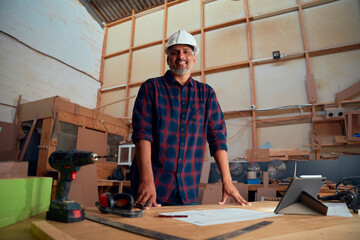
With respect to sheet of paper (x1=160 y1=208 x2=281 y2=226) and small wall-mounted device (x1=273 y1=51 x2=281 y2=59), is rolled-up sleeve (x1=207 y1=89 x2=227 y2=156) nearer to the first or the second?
sheet of paper (x1=160 y1=208 x2=281 y2=226)

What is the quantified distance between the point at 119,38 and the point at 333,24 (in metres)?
5.42

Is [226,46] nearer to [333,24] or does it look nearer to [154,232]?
[333,24]

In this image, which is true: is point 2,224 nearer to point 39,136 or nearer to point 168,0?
point 39,136

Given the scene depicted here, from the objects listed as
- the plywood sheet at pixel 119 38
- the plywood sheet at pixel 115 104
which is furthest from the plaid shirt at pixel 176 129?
the plywood sheet at pixel 119 38

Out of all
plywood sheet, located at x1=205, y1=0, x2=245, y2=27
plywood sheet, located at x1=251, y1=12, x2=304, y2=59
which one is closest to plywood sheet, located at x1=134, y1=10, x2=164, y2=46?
plywood sheet, located at x1=205, y1=0, x2=245, y2=27

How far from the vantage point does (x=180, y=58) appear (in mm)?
1540

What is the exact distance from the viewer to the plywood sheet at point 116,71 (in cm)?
663

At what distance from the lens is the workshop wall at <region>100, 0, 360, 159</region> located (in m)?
4.45

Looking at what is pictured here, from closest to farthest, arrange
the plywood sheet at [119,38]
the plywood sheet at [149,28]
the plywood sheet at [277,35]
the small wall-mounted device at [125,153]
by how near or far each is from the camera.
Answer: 1. the plywood sheet at [277,35]
2. the small wall-mounted device at [125,153]
3. the plywood sheet at [149,28]
4. the plywood sheet at [119,38]

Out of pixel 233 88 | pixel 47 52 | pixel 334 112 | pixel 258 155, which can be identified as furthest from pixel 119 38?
pixel 334 112

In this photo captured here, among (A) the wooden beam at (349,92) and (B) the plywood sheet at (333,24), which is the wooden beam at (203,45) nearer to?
(B) the plywood sheet at (333,24)

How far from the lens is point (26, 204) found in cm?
71

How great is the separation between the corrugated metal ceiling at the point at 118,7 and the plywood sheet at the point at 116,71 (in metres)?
1.34

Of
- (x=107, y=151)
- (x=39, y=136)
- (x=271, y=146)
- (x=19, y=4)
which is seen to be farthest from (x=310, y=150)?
(x=19, y=4)
